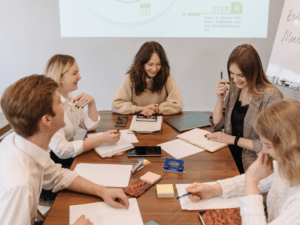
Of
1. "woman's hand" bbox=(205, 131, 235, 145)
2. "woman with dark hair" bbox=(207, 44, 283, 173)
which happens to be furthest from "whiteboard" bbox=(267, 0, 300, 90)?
"woman's hand" bbox=(205, 131, 235, 145)

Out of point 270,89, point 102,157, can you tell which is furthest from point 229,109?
point 102,157

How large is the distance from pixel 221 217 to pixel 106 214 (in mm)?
407

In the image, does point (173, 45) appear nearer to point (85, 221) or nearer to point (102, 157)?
point (102, 157)

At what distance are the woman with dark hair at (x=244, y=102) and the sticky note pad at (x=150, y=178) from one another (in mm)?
506

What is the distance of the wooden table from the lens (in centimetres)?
94

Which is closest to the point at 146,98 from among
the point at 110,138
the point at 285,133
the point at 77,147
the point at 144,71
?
the point at 144,71

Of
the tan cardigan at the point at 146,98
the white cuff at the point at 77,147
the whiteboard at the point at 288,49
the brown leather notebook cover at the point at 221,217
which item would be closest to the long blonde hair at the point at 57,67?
the white cuff at the point at 77,147

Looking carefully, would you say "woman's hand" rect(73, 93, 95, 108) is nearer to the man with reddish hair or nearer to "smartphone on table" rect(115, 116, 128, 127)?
"smartphone on table" rect(115, 116, 128, 127)

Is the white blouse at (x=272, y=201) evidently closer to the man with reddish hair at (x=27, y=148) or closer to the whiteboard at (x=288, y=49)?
the man with reddish hair at (x=27, y=148)

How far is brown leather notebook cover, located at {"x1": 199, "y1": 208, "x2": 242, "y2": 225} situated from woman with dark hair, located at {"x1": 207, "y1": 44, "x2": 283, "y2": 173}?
0.62 m

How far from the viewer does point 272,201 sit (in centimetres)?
96

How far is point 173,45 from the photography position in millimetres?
3254

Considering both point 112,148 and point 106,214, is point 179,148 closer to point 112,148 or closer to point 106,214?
point 112,148

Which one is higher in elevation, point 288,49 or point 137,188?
point 288,49
